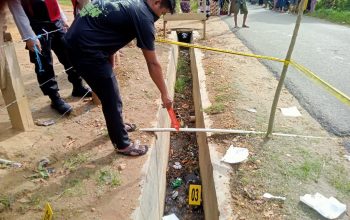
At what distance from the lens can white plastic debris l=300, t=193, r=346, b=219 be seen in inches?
111

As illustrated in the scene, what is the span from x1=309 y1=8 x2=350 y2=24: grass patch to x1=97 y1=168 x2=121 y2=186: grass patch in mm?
15094

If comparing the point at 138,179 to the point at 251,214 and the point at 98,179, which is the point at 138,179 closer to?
the point at 98,179

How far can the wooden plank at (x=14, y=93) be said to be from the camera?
3559 millimetres

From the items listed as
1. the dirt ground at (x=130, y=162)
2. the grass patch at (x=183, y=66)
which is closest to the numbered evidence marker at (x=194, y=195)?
the dirt ground at (x=130, y=162)

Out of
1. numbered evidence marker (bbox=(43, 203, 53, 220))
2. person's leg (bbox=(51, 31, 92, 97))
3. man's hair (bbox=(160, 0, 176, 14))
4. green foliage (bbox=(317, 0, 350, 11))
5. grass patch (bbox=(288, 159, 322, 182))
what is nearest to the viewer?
numbered evidence marker (bbox=(43, 203, 53, 220))

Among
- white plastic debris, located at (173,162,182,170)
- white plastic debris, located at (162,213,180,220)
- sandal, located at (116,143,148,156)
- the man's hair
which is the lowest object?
white plastic debris, located at (173,162,182,170)

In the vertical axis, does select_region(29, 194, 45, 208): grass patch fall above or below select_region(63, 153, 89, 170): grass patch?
below

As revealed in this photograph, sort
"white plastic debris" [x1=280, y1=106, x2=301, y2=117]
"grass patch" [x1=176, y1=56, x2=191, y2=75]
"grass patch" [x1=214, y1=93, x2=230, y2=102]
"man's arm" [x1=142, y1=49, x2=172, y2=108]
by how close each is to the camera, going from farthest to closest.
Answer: "grass patch" [x1=176, y1=56, x2=191, y2=75]
"grass patch" [x1=214, y1=93, x2=230, y2=102]
"white plastic debris" [x1=280, y1=106, x2=301, y2=117]
"man's arm" [x1=142, y1=49, x2=172, y2=108]

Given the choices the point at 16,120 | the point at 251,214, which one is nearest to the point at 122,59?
the point at 16,120

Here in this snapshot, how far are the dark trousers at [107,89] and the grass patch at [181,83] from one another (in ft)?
13.9

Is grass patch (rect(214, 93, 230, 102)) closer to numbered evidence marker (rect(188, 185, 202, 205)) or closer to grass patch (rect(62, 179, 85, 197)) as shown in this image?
numbered evidence marker (rect(188, 185, 202, 205))

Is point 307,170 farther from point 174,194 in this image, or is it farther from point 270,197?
point 174,194

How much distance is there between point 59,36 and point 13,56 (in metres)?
0.75

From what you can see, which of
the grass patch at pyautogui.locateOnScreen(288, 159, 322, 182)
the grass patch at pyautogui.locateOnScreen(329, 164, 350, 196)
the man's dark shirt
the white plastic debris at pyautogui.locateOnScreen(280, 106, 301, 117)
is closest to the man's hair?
the man's dark shirt
